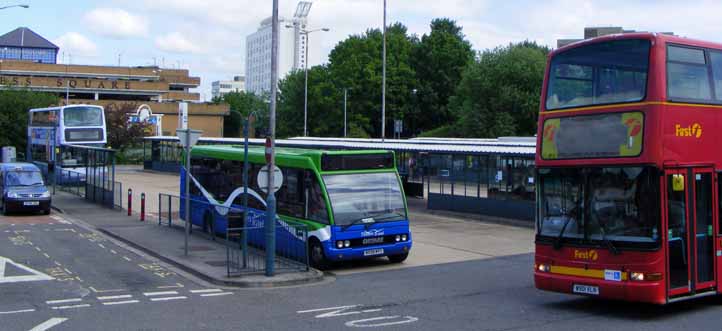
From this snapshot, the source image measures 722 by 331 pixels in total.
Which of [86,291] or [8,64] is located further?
[8,64]

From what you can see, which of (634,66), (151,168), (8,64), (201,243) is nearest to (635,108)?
(634,66)

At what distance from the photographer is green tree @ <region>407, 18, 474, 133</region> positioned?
82.8 metres

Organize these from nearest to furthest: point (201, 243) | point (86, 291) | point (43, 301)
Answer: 1. point (43, 301)
2. point (86, 291)
3. point (201, 243)

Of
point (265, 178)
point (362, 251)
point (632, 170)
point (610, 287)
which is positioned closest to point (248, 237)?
point (265, 178)

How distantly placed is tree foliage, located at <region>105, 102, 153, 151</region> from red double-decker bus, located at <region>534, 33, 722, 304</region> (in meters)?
67.9

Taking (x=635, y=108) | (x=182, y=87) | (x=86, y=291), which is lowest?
(x=86, y=291)

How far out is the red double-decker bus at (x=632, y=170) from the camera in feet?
37.7

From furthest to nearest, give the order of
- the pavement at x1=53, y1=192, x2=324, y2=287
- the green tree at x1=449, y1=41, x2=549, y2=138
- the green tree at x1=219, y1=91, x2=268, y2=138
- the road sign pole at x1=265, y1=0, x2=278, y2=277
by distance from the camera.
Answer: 1. the green tree at x1=219, y1=91, x2=268, y2=138
2. the green tree at x1=449, y1=41, x2=549, y2=138
3. the road sign pole at x1=265, y1=0, x2=278, y2=277
4. the pavement at x1=53, y1=192, x2=324, y2=287

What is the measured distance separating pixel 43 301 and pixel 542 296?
849cm

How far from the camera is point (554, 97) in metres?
12.7

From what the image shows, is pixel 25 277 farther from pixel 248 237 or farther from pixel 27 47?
pixel 27 47

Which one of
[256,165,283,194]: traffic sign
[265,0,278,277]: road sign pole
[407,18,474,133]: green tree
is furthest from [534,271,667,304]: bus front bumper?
[407,18,474,133]: green tree

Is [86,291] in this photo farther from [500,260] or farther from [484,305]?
[500,260]

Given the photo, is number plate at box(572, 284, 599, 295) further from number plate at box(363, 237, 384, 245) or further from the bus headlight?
number plate at box(363, 237, 384, 245)
